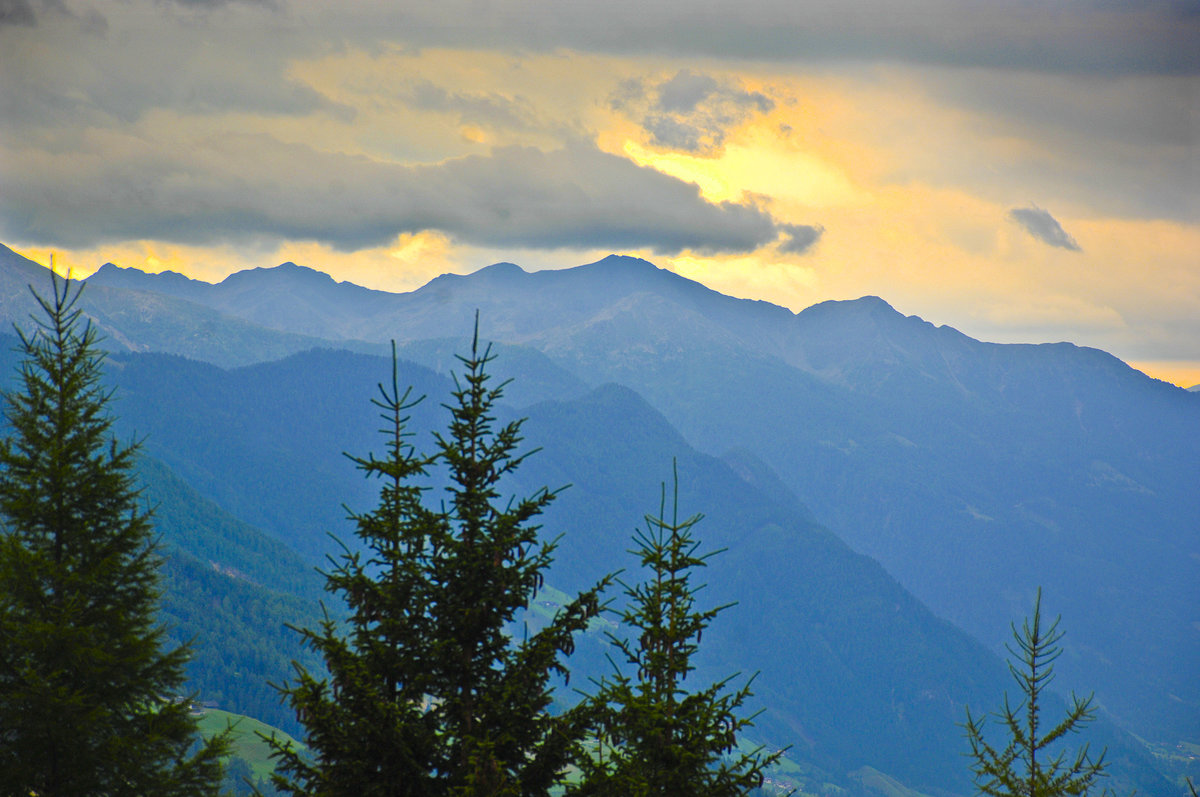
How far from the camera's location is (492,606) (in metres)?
17.4

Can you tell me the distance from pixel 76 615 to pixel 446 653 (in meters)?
9.37

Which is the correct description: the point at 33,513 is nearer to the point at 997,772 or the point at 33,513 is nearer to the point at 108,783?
the point at 108,783

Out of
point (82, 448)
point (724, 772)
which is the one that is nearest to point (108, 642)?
point (82, 448)

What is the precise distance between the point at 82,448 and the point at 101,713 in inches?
228

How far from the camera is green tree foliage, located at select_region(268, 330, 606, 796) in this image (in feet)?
53.3

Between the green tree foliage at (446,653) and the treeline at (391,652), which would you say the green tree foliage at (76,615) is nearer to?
the treeline at (391,652)

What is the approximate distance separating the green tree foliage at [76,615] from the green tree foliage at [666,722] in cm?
1009

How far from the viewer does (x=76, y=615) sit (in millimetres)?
21219

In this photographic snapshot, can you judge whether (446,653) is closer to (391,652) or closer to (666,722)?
(391,652)

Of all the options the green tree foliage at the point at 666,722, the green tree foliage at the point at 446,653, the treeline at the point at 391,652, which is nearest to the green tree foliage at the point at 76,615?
the treeline at the point at 391,652

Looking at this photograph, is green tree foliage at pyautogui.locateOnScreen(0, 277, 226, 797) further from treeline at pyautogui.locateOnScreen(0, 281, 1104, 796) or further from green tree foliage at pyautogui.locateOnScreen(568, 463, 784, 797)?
green tree foliage at pyautogui.locateOnScreen(568, 463, 784, 797)

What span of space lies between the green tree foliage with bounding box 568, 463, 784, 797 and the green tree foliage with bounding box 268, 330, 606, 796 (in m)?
0.84

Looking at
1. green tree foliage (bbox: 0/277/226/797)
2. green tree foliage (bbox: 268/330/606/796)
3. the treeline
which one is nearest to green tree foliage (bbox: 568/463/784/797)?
the treeline

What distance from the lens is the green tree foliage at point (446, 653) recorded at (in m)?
16.2
